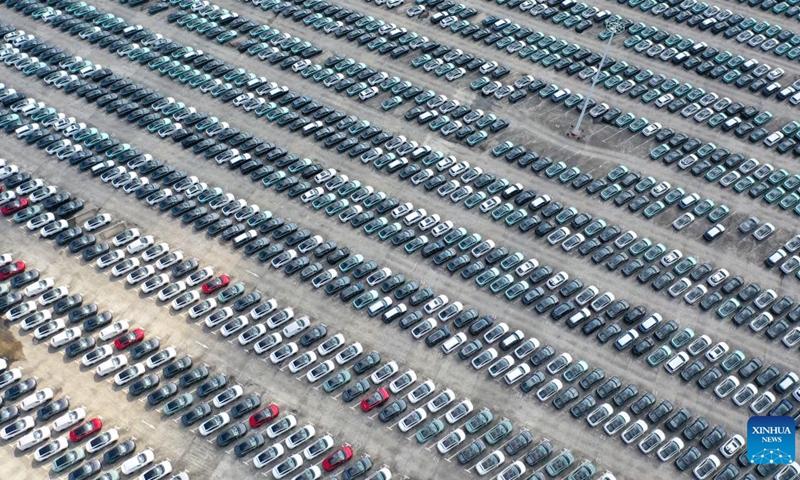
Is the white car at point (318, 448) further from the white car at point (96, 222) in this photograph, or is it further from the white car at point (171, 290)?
the white car at point (96, 222)

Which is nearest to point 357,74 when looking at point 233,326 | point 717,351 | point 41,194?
point 233,326

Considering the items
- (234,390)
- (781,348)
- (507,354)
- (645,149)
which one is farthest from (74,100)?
(781,348)

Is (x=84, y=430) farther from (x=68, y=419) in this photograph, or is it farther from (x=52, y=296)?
(x=52, y=296)

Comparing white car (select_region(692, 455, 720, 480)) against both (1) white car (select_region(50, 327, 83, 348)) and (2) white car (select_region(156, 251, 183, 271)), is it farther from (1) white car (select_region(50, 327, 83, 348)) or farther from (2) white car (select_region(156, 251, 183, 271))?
(1) white car (select_region(50, 327, 83, 348))

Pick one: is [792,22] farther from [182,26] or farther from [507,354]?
[182,26]

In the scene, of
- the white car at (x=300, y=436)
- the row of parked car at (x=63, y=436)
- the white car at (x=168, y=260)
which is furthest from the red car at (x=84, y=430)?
the white car at (x=300, y=436)
